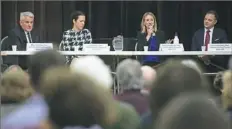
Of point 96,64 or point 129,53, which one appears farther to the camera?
point 129,53

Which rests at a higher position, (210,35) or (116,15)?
(116,15)

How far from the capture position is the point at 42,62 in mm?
2750

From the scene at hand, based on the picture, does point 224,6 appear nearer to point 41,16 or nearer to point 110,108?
point 41,16

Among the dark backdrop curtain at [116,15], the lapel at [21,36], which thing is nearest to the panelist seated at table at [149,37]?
the lapel at [21,36]

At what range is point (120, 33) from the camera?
1029 cm

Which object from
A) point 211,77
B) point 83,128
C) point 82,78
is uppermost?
point 82,78

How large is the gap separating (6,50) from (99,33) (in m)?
2.91

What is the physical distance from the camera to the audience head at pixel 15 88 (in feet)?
8.61

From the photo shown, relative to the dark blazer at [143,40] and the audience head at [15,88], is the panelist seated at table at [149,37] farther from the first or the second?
the audience head at [15,88]

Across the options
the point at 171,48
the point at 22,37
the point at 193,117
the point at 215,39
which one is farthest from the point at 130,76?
the point at 215,39

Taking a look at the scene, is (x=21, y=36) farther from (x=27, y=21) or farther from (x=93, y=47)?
(x=93, y=47)

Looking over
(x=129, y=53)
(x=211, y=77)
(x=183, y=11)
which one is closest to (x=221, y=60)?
(x=211, y=77)

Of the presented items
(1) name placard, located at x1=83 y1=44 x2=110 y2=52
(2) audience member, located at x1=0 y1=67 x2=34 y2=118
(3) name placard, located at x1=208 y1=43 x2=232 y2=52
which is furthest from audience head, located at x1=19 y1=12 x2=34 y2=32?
(2) audience member, located at x1=0 y1=67 x2=34 y2=118

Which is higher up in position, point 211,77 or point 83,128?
point 83,128
